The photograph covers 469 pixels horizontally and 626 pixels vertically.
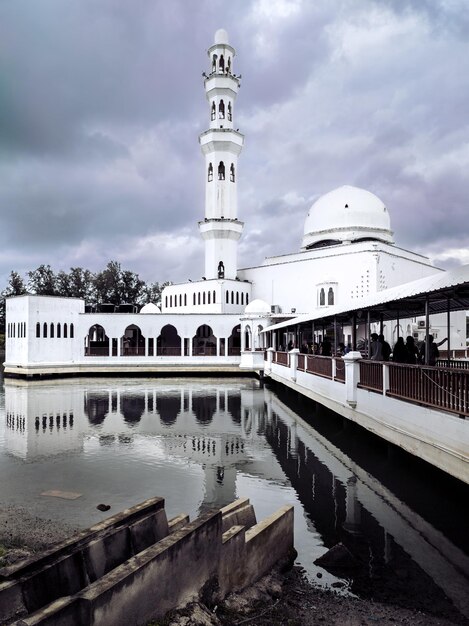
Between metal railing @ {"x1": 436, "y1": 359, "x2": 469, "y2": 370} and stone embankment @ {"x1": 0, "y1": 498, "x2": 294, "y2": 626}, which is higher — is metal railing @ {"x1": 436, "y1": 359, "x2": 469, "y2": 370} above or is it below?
above

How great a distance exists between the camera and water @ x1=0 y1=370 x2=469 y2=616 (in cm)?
611

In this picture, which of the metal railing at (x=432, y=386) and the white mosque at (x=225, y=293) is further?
the white mosque at (x=225, y=293)

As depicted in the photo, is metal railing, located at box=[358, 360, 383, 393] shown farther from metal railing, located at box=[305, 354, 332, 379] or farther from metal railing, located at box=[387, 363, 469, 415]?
metal railing, located at box=[305, 354, 332, 379]

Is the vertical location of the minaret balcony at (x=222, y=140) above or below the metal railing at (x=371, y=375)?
above

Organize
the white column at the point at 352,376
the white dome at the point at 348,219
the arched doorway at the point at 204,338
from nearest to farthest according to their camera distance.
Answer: the white column at the point at 352,376, the arched doorway at the point at 204,338, the white dome at the point at 348,219

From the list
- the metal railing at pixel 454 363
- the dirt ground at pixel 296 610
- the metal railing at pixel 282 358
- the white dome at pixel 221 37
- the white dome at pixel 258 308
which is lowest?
the dirt ground at pixel 296 610

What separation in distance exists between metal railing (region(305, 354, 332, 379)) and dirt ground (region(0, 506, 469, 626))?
1028 centimetres

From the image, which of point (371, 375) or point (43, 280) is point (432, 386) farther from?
point (43, 280)

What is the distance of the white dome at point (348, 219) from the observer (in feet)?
155

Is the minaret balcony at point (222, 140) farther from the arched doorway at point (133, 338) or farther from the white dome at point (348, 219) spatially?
the arched doorway at point (133, 338)

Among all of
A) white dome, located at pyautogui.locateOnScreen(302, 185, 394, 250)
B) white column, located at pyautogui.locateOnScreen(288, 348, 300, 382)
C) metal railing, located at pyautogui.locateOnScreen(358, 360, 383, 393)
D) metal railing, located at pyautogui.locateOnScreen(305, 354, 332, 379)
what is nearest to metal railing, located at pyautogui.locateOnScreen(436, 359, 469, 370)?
metal railing, located at pyautogui.locateOnScreen(358, 360, 383, 393)

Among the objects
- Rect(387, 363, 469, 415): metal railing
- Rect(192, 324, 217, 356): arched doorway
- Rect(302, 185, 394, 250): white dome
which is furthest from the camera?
Rect(302, 185, 394, 250): white dome

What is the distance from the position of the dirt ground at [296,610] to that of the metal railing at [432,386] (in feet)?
9.76

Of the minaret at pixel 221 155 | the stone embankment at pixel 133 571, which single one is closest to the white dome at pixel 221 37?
the minaret at pixel 221 155
